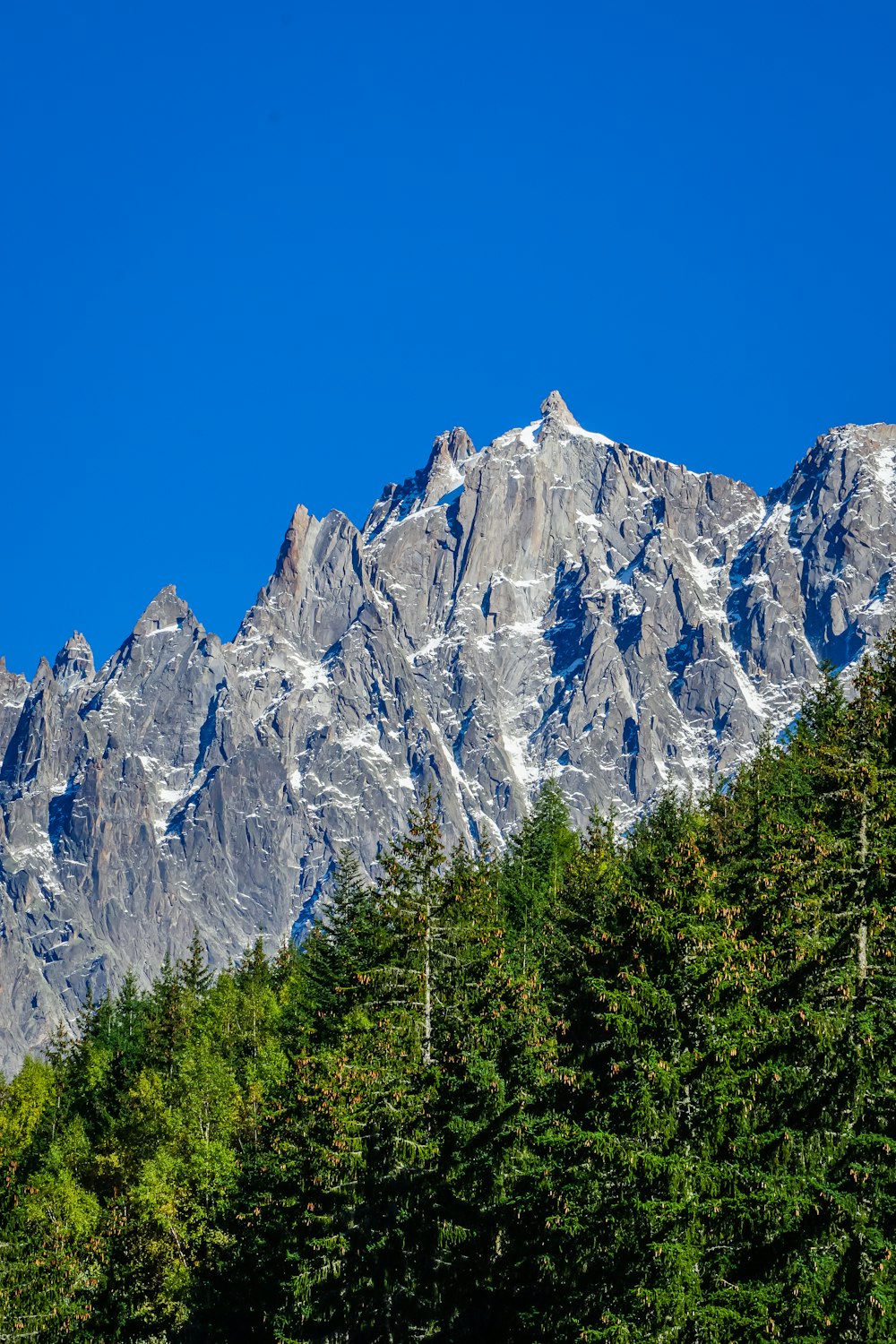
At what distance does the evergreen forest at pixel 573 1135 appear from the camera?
84.5 feet

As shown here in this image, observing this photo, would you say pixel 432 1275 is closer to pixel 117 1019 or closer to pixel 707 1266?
pixel 707 1266

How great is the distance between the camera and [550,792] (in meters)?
99.3

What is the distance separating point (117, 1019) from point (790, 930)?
67.1 meters

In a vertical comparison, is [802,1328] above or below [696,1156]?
below

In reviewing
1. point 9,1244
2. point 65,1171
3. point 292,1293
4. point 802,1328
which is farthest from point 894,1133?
point 65,1171

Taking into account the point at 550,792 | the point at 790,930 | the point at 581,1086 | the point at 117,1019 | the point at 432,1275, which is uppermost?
the point at 550,792

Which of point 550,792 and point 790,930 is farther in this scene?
point 550,792

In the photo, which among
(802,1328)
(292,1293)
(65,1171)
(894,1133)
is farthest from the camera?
(65,1171)

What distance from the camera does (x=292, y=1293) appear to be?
3766cm

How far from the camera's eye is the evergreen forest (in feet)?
84.5

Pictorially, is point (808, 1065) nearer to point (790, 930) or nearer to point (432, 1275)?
point (790, 930)

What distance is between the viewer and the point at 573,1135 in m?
27.1

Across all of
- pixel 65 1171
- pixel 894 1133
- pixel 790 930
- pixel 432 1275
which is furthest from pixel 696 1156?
pixel 65 1171

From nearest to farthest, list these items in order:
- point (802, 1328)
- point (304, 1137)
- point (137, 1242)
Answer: point (802, 1328) → point (304, 1137) → point (137, 1242)
